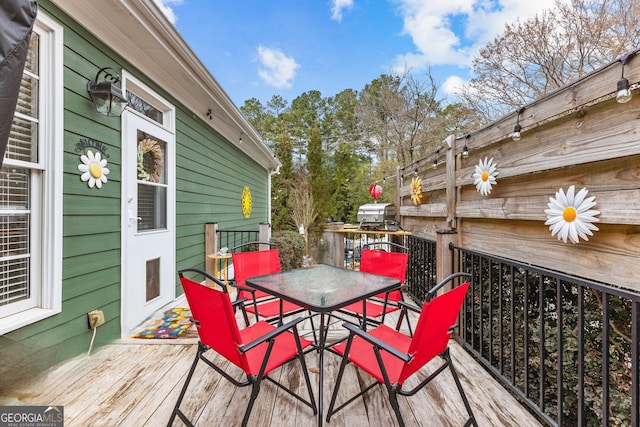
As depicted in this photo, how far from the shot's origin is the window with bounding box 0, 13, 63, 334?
180 centimetres

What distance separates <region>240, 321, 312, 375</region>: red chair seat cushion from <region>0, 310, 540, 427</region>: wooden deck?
1.13 ft

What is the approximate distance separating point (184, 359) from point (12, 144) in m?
1.84

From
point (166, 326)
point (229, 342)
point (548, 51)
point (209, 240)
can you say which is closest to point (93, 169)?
point (166, 326)

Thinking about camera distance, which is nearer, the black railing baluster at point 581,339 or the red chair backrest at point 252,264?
the black railing baluster at point 581,339

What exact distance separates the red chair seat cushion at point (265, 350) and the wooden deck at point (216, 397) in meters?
0.34

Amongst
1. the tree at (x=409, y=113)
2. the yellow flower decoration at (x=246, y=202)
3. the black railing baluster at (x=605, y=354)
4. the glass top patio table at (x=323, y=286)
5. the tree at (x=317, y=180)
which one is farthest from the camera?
the tree at (x=409, y=113)

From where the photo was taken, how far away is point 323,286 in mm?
2021

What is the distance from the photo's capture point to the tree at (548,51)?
17.5 ft

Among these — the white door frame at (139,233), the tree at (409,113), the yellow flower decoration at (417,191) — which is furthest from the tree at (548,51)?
the white door frame at (139,233)

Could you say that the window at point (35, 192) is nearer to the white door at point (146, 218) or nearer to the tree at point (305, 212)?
the white door at point (146, 218)

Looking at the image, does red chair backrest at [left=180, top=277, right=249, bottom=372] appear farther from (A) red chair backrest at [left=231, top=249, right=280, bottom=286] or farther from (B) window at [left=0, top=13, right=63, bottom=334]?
(B) window at [left=0, top=13, right=63, bottom=334]

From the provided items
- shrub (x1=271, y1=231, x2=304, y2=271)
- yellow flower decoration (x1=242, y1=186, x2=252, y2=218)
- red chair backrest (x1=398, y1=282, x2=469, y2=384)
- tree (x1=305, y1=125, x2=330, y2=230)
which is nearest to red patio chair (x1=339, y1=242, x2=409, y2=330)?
red chair backrest (x1=398, y1=282, x2=469, y2=384)

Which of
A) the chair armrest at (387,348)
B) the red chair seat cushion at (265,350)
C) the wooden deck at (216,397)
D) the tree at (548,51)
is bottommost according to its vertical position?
the wooden deck at (216,397)

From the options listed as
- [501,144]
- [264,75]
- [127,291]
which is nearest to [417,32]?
[264,75]
